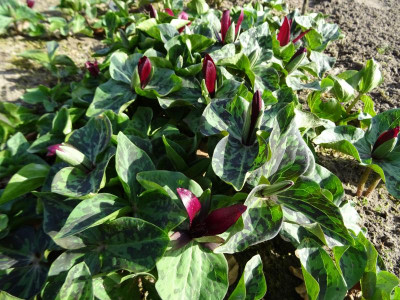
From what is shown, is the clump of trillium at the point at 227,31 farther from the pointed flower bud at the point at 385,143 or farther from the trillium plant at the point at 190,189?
the pointed flower bud at the point at 385,143

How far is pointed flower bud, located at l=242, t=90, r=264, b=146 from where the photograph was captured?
3.10 feet

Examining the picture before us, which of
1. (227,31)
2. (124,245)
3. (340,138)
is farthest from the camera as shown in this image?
(227,31)

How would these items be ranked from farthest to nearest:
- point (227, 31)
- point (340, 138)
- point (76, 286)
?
point (227, 31) < point (340, 138) < point (76, 286)

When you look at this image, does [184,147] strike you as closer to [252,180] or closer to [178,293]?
[252,180]

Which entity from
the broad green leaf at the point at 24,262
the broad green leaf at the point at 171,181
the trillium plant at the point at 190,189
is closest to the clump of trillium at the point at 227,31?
the trillium plant at the point at 190,189

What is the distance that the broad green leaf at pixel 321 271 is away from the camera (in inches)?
36.4

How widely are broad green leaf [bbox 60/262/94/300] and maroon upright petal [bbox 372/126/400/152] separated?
1.15 metres

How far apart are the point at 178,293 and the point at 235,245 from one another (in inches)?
7.7

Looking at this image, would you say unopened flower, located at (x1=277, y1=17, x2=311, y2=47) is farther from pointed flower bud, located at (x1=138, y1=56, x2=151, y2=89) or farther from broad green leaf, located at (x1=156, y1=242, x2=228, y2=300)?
broad green leaf, located at (x1=156, y1=242, x2=228, y2=300)

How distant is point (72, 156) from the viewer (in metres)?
0.99

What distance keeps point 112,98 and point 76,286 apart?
2.71 ft

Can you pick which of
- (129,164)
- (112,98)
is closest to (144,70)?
(112,98)

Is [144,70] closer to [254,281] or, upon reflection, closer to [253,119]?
[253,119]

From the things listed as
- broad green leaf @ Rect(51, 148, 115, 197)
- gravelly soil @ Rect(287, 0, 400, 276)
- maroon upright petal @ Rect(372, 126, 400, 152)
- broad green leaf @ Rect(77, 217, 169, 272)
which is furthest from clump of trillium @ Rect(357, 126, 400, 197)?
broad green leaf @ Rect(51, 148, 115, 197)
